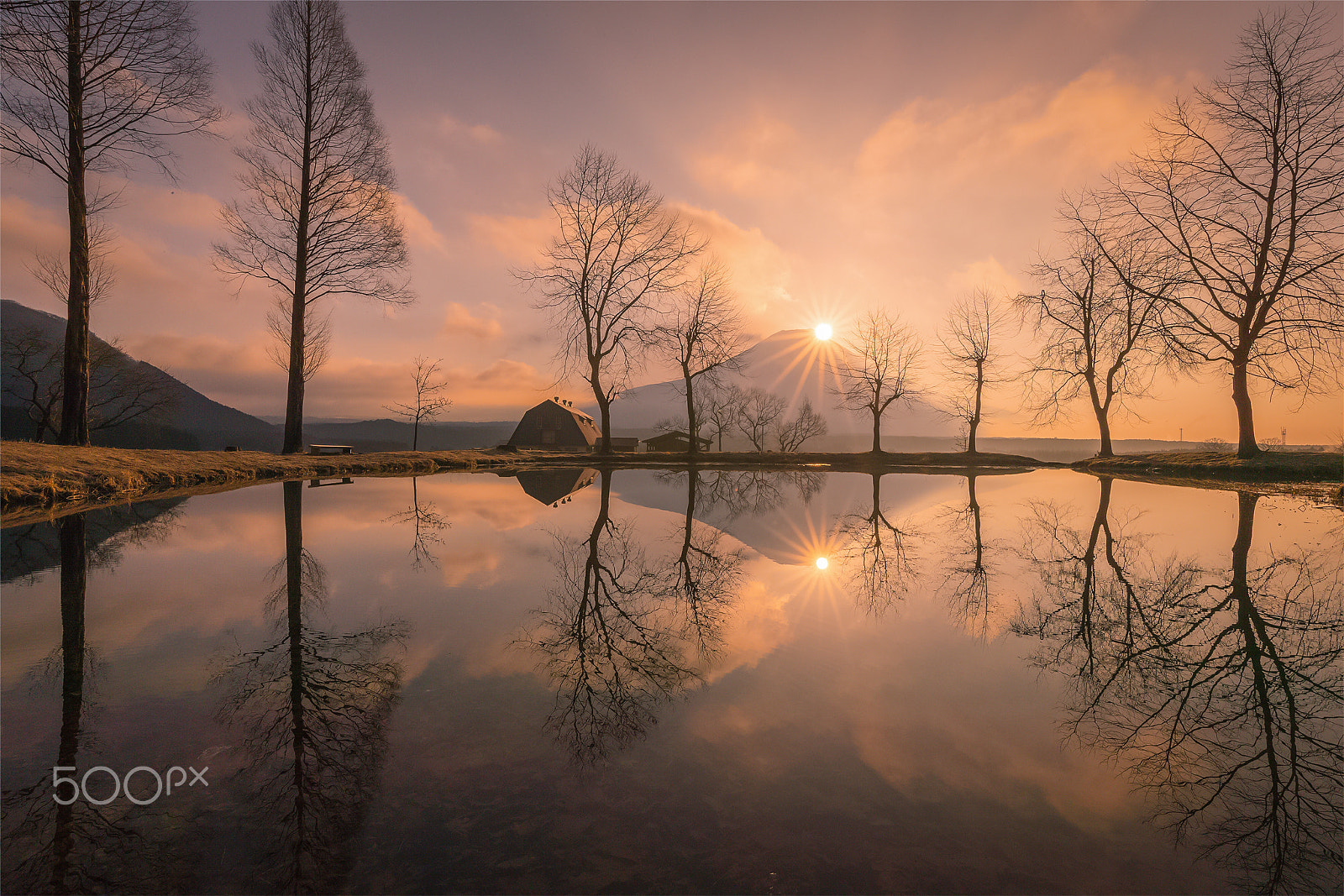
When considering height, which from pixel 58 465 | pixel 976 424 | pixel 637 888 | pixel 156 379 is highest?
pixel 156 379

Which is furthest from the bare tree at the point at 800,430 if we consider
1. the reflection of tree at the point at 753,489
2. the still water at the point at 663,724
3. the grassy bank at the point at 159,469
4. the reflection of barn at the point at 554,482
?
A: the still water at the point at 663,724

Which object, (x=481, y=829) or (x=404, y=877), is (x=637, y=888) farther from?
(x=404, y=877)

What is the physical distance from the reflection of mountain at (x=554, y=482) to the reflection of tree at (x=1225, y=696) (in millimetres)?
10600

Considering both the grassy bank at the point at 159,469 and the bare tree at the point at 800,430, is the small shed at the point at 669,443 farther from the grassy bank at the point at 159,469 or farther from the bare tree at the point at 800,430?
the grassy bank at the point at 159,469

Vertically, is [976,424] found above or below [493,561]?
above

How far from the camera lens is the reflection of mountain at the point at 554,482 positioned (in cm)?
1455

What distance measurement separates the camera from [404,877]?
1839 millimetres

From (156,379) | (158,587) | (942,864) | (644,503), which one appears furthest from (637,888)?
(156,379)

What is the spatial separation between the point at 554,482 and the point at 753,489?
6.79 meters

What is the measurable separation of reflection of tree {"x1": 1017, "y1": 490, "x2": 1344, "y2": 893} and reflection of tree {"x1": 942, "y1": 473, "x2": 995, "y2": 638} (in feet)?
1.38

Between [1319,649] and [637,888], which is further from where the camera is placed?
[1319,649]

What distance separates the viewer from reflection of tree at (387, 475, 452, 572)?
6.74m

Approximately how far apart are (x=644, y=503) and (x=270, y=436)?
6728 inches

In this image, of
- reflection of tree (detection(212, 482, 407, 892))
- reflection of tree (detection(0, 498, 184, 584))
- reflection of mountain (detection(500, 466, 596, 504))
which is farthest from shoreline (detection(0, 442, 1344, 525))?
reflection of tree (detection(212, 482, 407, 892))
